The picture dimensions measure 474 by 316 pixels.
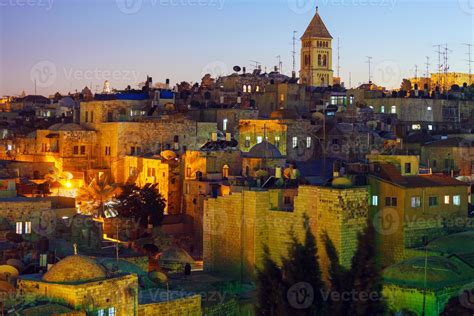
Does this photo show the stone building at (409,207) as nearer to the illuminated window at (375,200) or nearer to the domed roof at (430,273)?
the illuminated window at (375,200)

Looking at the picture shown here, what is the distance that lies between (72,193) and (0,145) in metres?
12.7

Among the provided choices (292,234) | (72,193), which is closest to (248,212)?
(292,234)

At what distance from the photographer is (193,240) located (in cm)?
3916

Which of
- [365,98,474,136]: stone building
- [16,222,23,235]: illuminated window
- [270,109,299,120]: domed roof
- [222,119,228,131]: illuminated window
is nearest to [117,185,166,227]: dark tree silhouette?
[16,222,23,235]: illuminated window

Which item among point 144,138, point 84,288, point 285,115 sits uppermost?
point 285,115

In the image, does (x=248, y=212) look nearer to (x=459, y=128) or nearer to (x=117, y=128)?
(x=117, y=128)

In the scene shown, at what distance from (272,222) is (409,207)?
13.0ft

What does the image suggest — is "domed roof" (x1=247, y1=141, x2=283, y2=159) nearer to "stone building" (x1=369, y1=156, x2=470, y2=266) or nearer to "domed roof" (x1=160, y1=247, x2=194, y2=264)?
"domed roof" (x1=160, y1=247, x2=194, y2=264)

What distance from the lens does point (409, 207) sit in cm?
2862

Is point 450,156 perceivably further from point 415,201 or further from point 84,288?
point 84,288

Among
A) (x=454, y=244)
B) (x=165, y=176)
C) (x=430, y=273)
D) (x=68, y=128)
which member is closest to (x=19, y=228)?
(x=165, y=176)

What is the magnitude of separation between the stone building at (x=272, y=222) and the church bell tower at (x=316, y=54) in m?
51.6

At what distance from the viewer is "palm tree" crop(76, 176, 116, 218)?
4022 centimetres

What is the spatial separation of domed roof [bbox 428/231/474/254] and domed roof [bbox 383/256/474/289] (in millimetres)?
1403
